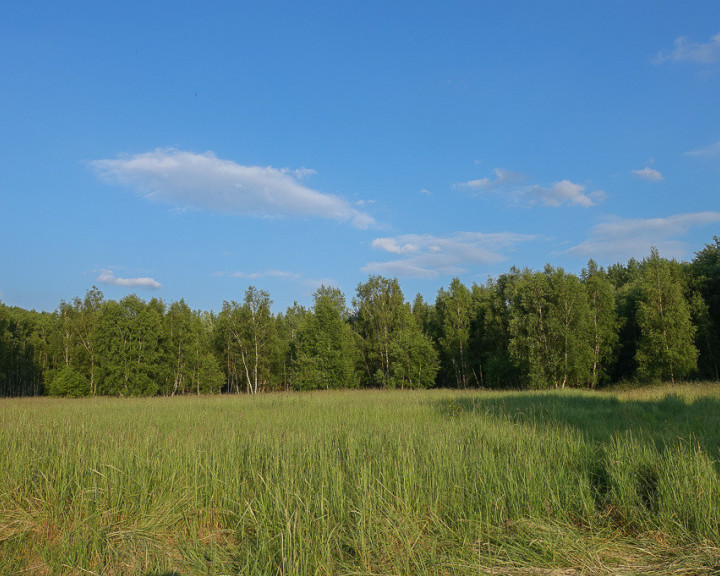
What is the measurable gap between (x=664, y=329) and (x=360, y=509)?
34.6 m

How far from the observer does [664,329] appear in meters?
30.8

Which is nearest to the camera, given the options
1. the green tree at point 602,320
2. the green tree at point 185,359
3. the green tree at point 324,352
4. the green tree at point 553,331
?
the green tree at point 553,331

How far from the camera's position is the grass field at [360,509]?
387cm

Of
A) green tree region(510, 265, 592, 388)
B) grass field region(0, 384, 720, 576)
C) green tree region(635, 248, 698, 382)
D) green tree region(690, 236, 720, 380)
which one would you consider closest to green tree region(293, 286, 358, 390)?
green tree region(510, 265, 592, 388)

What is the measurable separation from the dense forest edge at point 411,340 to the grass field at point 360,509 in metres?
28.3

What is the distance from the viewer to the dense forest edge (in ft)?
109

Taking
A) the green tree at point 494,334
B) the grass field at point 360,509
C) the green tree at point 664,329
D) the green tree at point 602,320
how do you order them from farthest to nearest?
the green tree at point 494,334 < the green tree at point 602,320 < the green tree at point 664,329 < the grass field at point 360,509

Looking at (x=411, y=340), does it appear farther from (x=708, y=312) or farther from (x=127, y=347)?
(x=127, y=347)

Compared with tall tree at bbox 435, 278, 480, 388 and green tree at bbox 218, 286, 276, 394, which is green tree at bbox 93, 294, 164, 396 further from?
tall tree at bbox 435, 278, 480, 388

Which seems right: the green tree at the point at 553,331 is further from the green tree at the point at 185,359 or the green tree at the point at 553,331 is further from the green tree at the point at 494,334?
the green tree at the point at 185,359

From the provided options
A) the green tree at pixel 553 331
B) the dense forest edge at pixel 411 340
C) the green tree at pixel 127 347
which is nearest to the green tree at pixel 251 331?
the dense forest edge at pixel 411 340

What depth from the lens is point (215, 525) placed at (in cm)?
492

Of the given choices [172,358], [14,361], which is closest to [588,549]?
[172,358]

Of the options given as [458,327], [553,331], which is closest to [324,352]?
[458,327]
